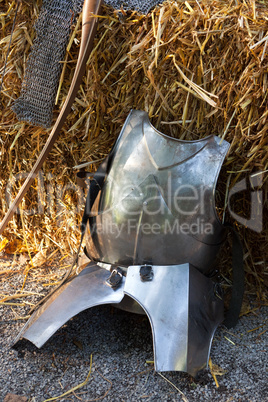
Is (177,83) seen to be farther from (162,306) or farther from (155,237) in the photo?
(162,306)

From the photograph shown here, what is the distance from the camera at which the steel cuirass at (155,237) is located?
1.62 metres

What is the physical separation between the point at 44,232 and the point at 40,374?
1009 millimetres

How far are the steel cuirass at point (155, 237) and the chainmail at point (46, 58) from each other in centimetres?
41

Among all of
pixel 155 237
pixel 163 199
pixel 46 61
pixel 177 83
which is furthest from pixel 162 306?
pixel 46 61

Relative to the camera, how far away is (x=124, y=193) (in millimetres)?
1728

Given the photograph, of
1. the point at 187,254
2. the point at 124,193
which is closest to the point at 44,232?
the point at 124,193

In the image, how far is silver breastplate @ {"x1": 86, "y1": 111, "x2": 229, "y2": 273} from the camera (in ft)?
5.47

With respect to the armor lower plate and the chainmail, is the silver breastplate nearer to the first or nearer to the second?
the armor lower plate

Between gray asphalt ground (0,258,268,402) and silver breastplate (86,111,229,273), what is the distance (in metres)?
0.33

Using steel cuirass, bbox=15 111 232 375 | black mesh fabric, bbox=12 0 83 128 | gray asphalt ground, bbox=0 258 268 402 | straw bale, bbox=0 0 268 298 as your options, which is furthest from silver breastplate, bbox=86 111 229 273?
black mesh fabric, bbox=12 0 83 128

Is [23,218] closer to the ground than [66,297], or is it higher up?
closer to the ground

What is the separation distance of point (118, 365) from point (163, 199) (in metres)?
0.65

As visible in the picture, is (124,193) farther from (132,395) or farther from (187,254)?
(132,395)

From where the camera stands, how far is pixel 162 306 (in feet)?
5.18
